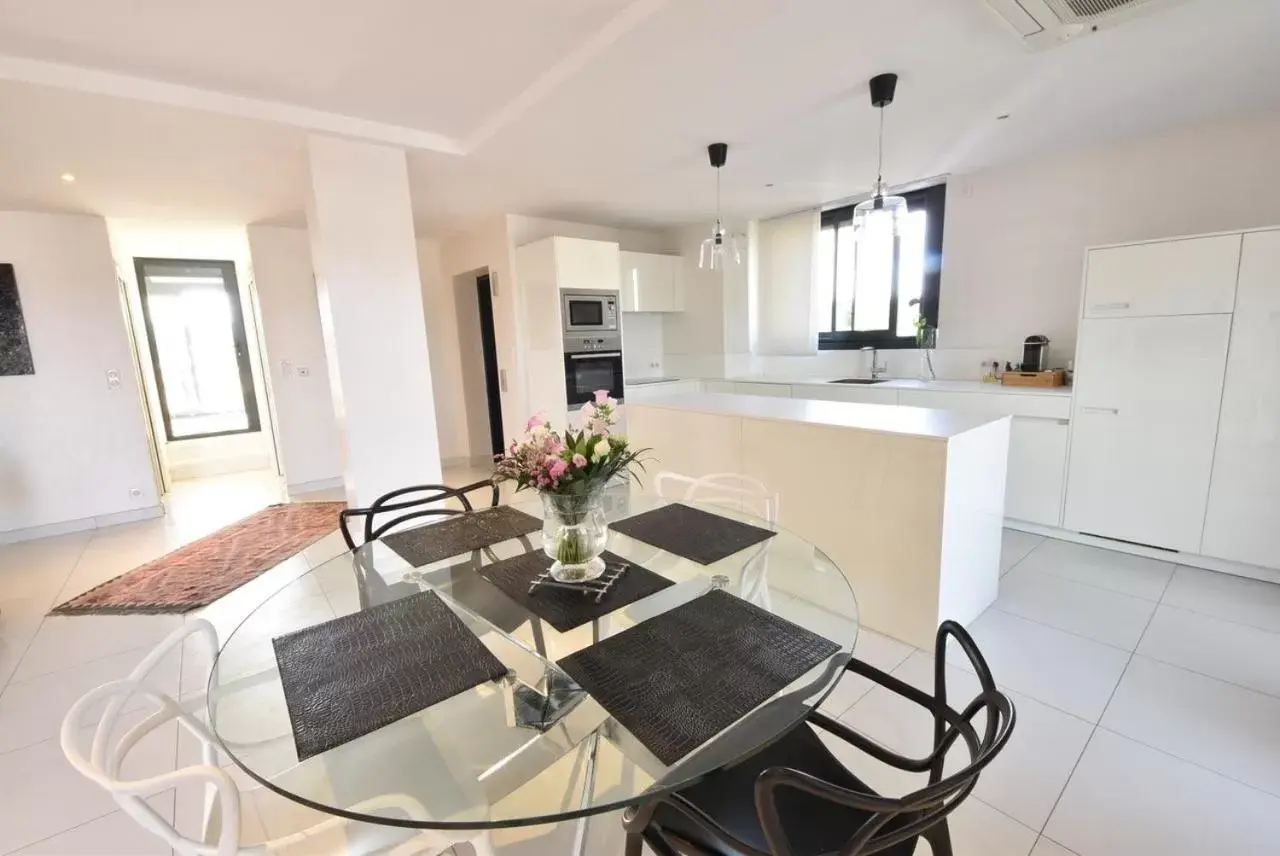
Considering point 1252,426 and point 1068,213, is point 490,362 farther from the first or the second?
point 1252,426

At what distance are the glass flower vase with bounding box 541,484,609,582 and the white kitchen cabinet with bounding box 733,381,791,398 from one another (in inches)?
118

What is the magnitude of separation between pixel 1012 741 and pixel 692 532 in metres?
1.23

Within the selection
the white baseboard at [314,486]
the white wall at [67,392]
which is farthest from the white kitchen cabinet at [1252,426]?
the white wall at [67,392]

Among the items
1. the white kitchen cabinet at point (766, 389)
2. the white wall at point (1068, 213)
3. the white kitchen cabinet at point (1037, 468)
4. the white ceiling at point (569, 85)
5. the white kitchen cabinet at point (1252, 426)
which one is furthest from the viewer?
the white kitchen cabinet at point (766, 389)

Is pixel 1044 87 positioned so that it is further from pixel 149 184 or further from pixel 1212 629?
pixel 149 184

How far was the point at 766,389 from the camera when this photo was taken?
14.8ft

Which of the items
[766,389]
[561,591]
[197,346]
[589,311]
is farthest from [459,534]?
[197,346]

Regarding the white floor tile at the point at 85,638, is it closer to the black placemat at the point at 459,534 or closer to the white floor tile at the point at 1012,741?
the black placemat at the point at 459,534

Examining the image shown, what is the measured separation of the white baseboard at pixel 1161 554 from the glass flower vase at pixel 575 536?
3200mm

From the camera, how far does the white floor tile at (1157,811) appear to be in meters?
1.35

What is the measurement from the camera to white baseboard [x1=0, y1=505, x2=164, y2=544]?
395 centimetres

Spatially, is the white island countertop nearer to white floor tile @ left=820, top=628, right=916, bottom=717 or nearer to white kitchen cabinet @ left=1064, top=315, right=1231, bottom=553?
white floor tile @ left=820, top=628, right=916, bottom=717

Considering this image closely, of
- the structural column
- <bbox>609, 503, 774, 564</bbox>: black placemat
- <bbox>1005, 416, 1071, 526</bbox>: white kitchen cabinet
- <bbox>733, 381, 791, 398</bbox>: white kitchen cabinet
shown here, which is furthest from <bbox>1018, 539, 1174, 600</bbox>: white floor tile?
the structural column

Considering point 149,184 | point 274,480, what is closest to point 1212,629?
point 149,184
